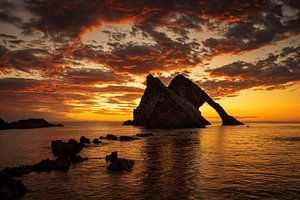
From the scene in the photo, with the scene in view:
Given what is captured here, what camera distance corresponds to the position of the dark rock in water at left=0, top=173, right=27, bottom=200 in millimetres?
20250

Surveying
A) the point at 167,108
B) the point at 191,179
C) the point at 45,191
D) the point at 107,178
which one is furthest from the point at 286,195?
the point at 167,108

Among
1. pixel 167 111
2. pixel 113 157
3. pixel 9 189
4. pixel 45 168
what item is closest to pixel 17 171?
pixel 45 168

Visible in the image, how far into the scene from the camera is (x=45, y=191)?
2231cm

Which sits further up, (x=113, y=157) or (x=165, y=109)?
(x=165, y=109)

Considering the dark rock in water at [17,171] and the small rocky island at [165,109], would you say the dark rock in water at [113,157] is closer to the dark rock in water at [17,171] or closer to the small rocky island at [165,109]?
the dark rock in water at [17,171]

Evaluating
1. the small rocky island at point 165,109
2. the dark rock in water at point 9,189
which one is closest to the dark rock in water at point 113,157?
the dark rock in water at point 9,189

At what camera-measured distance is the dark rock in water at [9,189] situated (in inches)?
797

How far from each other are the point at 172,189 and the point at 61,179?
1169cm

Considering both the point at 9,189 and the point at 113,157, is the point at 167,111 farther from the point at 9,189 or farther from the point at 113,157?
the point at 9,189

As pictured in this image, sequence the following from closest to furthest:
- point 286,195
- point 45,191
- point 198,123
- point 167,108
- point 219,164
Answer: point 286,195 < point 45,191 < point 219,164 < point 167,108 < point 198,123

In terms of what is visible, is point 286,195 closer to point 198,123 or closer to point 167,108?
point 167,108

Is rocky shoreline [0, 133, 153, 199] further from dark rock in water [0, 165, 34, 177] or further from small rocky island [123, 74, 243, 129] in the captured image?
small rocky island [123, 74, 243, 129]

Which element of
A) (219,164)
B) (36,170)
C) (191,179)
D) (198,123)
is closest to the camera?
(191,179)

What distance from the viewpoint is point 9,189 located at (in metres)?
20.7
